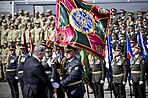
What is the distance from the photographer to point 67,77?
25.1ft

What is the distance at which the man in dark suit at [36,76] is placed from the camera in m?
→ 7.33

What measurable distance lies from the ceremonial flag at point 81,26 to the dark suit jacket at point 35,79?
1252mm

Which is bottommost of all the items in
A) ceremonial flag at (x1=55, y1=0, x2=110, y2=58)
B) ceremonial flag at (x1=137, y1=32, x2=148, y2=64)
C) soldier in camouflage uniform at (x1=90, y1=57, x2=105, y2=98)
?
soldier in camouflage uniform at (x1=90, y1=57, x2=105, y2=98)

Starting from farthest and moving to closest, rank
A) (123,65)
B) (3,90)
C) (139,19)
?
1. (139,19)
2. (3,90)
3. (123,65)

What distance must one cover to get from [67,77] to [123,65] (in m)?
2.85

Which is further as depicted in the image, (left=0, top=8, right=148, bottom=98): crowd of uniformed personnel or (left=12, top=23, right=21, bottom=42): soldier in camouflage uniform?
(left=12, top=23, right=21, bottom=42): soldier in camouflage uniform

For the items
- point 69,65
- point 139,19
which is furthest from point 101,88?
point 139,19

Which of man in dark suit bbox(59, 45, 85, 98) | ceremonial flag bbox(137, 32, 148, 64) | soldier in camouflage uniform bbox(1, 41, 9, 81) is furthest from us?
soldier in camouflage uniform bbox(1, 41, 9, 81)

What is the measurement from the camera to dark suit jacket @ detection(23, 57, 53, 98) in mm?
7328

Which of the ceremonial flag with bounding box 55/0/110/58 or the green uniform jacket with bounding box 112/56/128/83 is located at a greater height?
the ceremonial flag with bounding box 55/0/110/58

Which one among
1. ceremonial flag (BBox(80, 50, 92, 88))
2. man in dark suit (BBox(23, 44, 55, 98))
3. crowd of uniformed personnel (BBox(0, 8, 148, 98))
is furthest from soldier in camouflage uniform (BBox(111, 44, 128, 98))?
man in dark suit (BBox(23, 44, 55, 98))

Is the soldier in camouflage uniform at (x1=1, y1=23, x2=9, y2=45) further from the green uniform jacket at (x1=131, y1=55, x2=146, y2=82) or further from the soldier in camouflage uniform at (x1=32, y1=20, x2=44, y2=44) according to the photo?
the green uniform jacket at (x1=131, y1=55, x2=146, y2=82)

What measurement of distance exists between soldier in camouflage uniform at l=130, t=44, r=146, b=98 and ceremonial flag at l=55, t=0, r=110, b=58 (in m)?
1.88

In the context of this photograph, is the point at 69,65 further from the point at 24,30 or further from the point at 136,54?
the point at 24,30
